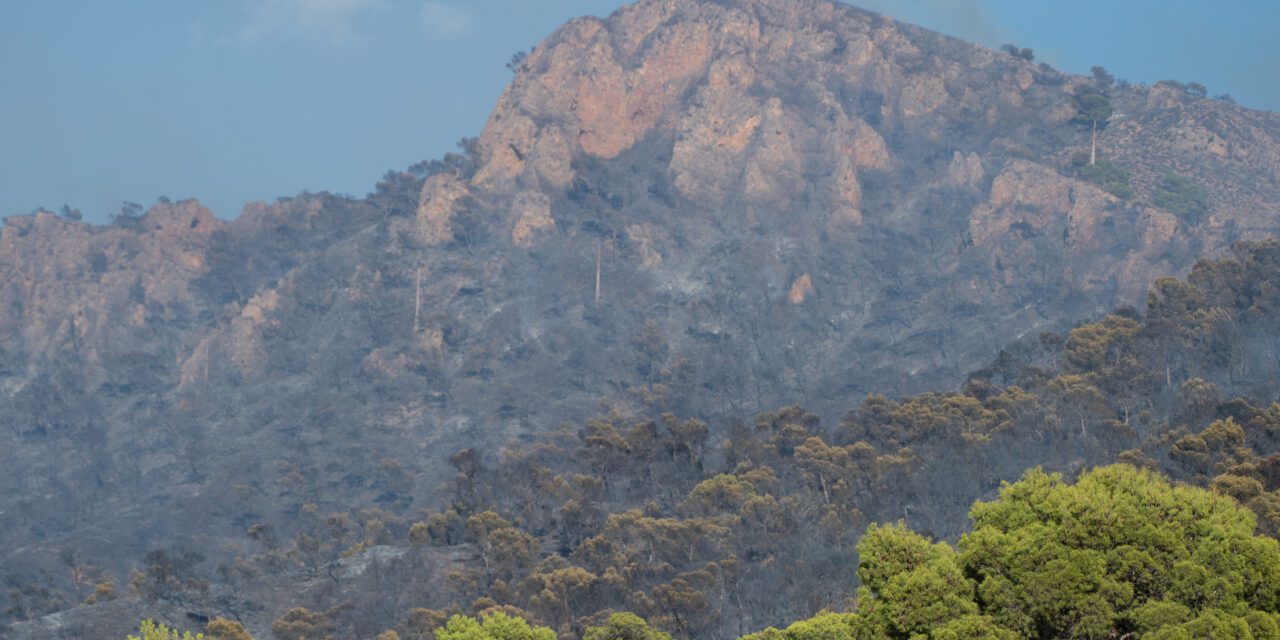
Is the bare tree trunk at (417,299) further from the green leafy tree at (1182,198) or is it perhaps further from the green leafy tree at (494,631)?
the green leafy tree at (494,631)

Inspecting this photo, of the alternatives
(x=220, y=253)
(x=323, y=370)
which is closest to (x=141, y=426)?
(x=323, y=370)

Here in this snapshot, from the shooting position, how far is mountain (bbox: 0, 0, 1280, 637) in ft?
398

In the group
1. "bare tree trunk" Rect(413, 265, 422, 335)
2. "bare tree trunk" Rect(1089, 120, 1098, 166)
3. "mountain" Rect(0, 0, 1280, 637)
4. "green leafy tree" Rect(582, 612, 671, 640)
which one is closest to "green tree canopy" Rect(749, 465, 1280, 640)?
"green leafy tree" Rect(582, 612, 671, 640)

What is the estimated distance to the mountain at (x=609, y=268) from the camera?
121 m

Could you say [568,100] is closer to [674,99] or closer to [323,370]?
[674,99]

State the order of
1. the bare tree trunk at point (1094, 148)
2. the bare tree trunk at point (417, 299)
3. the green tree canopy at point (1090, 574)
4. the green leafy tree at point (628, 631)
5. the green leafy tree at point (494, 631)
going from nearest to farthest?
1. the green tree canopy at point (1090, 574)
2. the green leafy tree at point (494, 631)
3. the green leafy tree at point (628, 631)
4. the bare tree trunk at point (417, 299)
5. the bare tree trunk at point (1094, 148)

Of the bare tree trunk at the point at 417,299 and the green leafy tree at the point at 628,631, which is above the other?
the bare tree trunk at the point at 417,299

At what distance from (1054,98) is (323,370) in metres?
79.8

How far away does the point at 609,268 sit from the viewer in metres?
141

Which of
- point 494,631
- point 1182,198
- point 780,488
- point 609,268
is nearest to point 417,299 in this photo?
point 609,268

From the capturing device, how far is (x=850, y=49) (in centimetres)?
16488

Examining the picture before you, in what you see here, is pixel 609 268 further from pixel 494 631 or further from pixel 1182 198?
pixel 494 631

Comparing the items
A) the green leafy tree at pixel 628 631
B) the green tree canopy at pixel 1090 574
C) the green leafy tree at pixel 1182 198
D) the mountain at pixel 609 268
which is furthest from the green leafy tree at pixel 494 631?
the green leafy tree at pixel 1182 198

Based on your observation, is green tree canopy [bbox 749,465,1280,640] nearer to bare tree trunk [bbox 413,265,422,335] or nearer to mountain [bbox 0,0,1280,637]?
mountain [bbox 0,0,1280,637]
